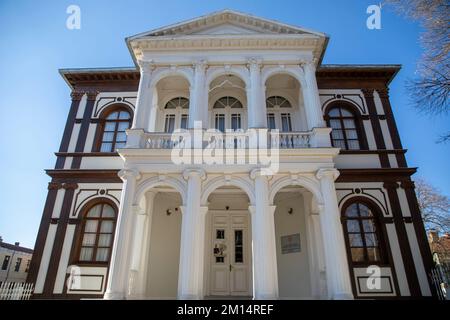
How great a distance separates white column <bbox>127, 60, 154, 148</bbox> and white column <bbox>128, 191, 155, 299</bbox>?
2435 millimetres

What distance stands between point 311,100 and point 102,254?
399 inches

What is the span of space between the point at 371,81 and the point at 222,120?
7.58 meters

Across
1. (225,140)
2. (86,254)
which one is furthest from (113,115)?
(225,140)

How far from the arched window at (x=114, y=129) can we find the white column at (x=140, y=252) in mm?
3267

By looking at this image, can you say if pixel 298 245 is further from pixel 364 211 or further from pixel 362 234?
pixel 364 211

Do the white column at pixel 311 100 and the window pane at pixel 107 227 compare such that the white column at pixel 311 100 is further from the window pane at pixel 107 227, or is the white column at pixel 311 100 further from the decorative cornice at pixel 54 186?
the decorative cornice at pixel 54 186

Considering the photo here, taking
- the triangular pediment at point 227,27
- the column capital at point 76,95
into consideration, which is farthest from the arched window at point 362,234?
the column capital at point 76,95

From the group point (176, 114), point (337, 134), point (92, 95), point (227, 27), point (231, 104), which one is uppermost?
point (227, 27)

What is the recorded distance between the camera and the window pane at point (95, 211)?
1196cm

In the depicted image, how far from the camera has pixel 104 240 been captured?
11547 millimetres

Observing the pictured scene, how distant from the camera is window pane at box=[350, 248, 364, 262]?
11.0m

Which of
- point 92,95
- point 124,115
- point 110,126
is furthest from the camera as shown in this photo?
point 92,95
